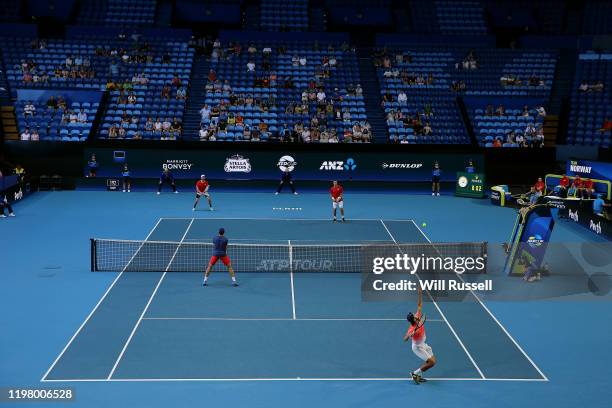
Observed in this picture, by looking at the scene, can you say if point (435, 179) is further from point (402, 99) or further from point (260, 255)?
point (260, 255)

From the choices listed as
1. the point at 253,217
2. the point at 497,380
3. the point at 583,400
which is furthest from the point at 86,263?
the point at 583,400

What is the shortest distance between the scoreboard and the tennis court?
19.1 meters

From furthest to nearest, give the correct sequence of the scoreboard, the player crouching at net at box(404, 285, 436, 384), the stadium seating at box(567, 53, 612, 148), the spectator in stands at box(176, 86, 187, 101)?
1. the spectator in stands at box(176, 86, 187, 101)
2. the stadium seating at box(567, 53, 612, 148)
3. the scoreboard
4. the player crouching at net at box(404, 285, 436, 384)

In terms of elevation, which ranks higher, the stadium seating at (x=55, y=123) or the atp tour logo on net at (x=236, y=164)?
the stadium seating at (x=55, y=123)

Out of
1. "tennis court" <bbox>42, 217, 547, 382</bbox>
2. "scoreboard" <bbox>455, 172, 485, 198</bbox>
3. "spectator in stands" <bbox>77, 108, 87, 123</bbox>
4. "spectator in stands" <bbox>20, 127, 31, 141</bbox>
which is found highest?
"spectator in stands" <bbox>77, 108, 87, 123</bbox>

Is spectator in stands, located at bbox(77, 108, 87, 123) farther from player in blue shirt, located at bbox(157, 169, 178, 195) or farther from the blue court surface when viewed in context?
the blue court surface

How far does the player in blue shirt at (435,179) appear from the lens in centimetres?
4272

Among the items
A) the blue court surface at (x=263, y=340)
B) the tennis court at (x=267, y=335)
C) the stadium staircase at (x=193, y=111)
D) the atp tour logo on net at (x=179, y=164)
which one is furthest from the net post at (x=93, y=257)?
the stadium staircase at (x=193, y=111)

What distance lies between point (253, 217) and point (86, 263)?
35.4 ft

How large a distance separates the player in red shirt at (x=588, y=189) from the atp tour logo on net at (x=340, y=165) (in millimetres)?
13245

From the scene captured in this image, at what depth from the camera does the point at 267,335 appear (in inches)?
719

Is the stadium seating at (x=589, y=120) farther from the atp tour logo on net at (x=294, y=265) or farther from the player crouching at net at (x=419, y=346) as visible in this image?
the player crouching at net at (x=419, y=346)

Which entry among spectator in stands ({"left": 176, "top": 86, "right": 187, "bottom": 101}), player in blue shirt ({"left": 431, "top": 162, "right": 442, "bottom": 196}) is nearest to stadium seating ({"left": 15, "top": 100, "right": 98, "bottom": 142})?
spectator in stands ({"left": 176, "top": 86, "right": 187, "bottom": 101})

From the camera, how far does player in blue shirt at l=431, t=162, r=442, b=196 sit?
4272 cm
